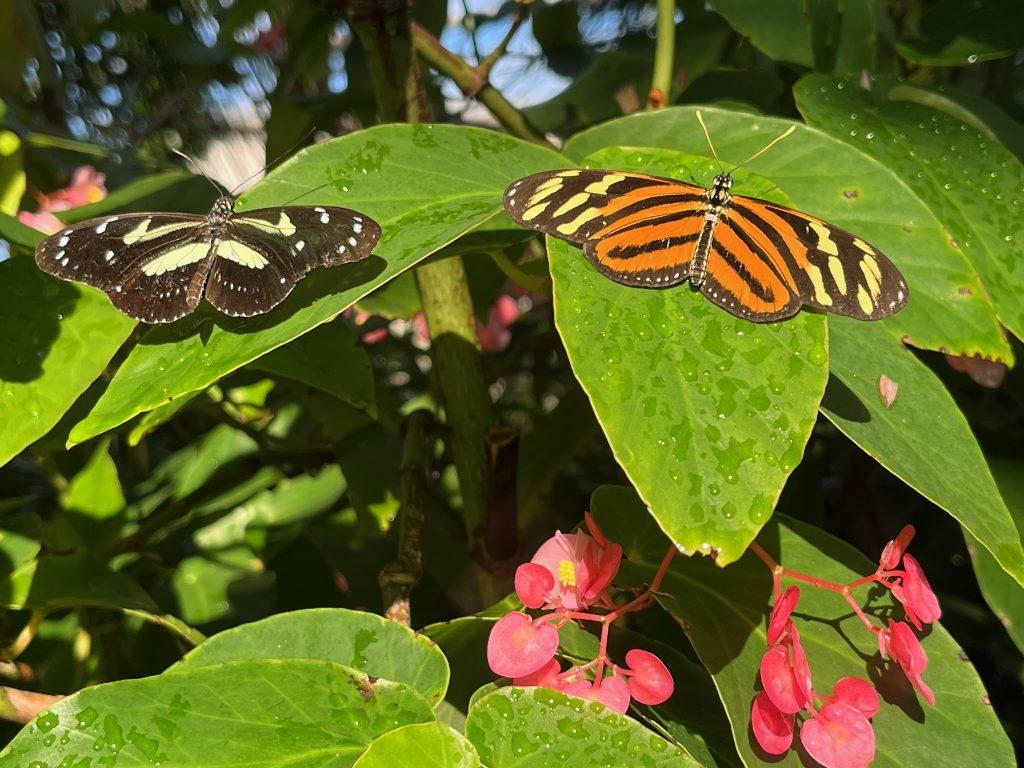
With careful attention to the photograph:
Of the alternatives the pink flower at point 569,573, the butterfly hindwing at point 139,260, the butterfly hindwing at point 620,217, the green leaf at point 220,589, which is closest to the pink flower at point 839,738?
the pink flower at point 569,573

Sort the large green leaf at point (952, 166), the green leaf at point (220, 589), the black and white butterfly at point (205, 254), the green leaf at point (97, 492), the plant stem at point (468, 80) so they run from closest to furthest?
the black and white butterfly at point (205, 254) < the large green leaf at point (952, 166) < the plant stem at point (468, 80) < the green leaf at point (97, 492) < the green leaf at point (220, 589)

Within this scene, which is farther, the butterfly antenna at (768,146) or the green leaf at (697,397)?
the butterfly antenna at (768,146)

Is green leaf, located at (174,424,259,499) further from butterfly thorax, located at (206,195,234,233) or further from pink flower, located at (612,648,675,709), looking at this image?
pink flower, located at (612,648,675,709)

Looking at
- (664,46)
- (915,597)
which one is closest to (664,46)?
(664,46)

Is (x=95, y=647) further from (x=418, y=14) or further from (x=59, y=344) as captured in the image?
(x=418, y=14)

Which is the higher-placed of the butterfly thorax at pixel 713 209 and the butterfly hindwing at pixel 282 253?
the butterfly hindwing at pixel 282 253

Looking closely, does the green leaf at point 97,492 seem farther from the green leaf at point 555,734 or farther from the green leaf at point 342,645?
the green leaf at point 555,734

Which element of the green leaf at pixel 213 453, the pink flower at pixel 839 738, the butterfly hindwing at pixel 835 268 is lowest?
the green leaf at pixel 213 453

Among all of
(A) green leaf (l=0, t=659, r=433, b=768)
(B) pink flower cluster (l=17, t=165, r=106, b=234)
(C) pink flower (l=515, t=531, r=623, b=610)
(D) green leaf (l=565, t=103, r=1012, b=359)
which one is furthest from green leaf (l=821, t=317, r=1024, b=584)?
(B) pink flower cluster (l=17, t=165, r=106, b=234)
